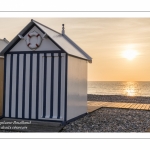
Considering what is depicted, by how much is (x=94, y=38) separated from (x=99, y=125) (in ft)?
13.3

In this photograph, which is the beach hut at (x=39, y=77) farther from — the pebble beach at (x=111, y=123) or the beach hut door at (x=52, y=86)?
the pebble beach at (x=111, y=123)

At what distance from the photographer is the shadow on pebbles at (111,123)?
7.14 m

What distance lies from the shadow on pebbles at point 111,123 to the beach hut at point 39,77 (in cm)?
47

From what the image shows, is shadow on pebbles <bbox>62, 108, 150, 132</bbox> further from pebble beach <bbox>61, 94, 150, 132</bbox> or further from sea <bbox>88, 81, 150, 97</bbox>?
sea <bbox>88, 81, 150, 97</bbox>

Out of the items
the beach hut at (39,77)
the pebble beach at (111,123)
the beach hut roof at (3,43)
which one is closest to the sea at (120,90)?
the pebble beach at (111,123)

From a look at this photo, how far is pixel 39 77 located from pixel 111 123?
2.78 metres

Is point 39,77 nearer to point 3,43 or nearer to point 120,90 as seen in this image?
point 3,43

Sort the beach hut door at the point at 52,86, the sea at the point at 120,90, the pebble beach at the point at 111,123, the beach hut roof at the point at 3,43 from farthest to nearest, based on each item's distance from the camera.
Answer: the sea at the point at 120,90 < the beach hut roof at the point at 3,43 < the beach hut door at the point at 52,86 < the pebble beach at the point at 111,123

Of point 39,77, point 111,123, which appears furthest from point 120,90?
point 39,77

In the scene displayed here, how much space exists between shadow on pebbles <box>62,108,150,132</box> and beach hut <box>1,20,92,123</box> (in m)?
0.47

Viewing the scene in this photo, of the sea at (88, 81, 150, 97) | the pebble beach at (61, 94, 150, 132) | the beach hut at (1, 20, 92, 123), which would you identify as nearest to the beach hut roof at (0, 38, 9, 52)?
the beach hut at (1, 20, 92, 123)

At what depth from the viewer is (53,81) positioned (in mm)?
7703

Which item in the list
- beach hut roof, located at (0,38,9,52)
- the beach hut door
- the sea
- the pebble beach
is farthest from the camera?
the sea

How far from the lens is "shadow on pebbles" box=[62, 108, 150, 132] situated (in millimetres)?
7145
